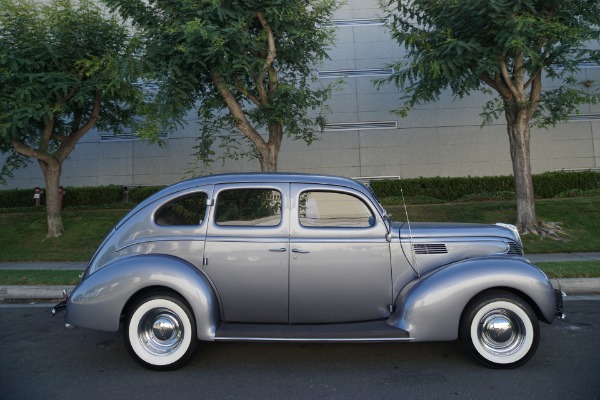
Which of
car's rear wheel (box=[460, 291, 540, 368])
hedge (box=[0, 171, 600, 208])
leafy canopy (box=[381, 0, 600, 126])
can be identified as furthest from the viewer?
hedge (box=[0, 171, 600, 208])

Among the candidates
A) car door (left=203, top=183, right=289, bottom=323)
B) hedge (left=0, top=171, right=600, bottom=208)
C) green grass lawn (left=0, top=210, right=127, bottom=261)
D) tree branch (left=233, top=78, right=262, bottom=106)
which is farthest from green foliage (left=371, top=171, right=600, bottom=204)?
car door (left=203, top=183, right=289, bottom=323)

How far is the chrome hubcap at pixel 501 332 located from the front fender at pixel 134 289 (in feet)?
8.16

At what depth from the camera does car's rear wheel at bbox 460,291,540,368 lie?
4184 mm

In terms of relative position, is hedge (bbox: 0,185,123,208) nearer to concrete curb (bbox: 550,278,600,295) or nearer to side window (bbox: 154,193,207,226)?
side window (bbox: 154,193,207,226)

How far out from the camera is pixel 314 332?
419 cm

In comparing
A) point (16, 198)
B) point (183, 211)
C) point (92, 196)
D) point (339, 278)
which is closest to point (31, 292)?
point (183, 211)

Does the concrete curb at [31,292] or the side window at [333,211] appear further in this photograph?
the concrete curb at [31,292]

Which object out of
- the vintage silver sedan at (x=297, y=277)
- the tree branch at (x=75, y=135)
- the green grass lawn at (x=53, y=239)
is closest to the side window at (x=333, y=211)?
the vintage silver sedan at (x=297, y=277)

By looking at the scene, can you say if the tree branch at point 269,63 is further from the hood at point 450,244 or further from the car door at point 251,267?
the hood at point 450,244

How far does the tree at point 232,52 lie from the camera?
8.17 metres

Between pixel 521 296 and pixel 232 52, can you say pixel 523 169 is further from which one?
pixel 521 296

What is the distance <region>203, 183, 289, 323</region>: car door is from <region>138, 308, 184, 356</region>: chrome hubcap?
1.55ft

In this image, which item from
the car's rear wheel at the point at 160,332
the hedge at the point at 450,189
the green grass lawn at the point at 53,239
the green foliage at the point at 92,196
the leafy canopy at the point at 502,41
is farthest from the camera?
the green foliage at the point at 92,196

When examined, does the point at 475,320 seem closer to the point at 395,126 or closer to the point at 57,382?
the point at 57,382
